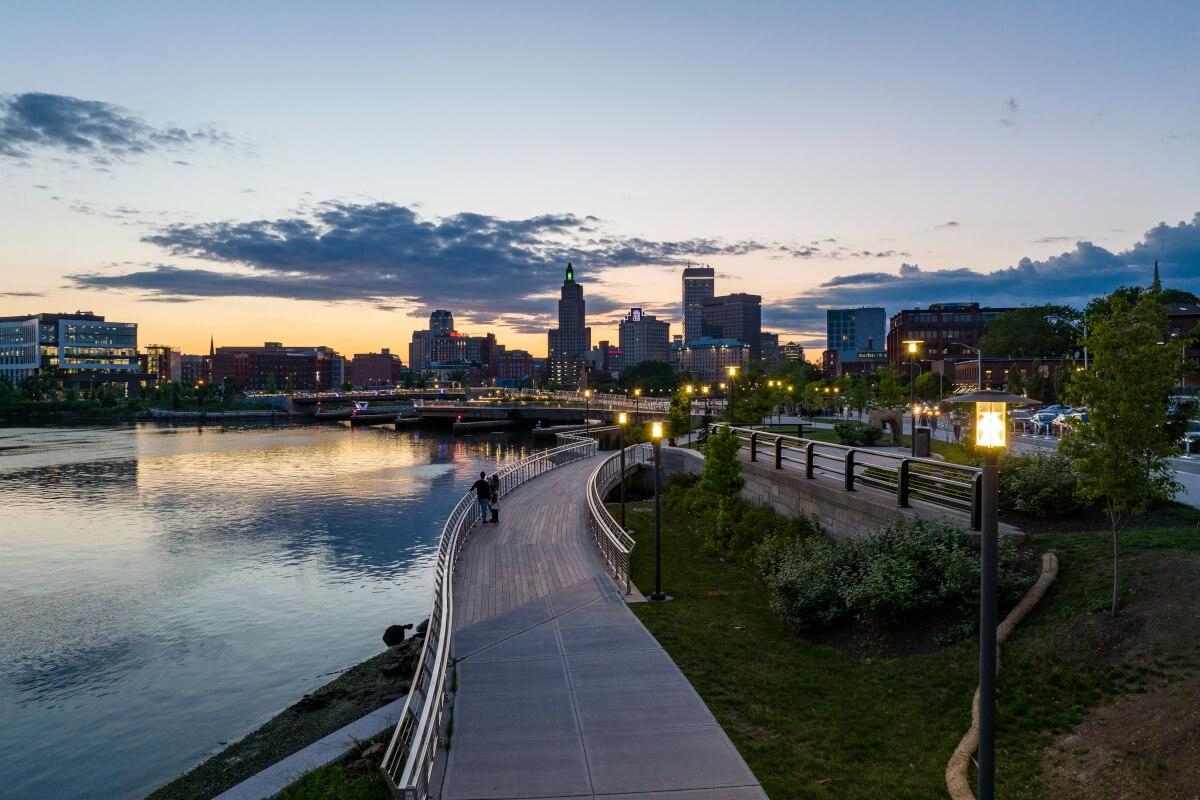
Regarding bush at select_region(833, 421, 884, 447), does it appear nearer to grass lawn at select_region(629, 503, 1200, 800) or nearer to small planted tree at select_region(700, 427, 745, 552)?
small planted tree at select_region(700, 427, 745, 552)

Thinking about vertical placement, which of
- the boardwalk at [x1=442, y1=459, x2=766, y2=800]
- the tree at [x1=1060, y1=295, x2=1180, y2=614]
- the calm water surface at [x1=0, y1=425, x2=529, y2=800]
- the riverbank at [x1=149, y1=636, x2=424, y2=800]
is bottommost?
the calm water surface at [x1=0, y1=425, x2=529, y2=800]

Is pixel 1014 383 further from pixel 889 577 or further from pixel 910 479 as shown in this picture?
pixel 889 577

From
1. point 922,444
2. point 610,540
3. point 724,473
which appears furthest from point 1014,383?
point 610,540

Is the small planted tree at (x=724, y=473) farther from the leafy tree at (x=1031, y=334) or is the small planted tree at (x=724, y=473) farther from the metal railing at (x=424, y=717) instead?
the leafy tree at (x=1031, y=334)

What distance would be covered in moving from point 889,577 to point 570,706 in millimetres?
6991

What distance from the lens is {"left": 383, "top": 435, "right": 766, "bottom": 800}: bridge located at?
930cm

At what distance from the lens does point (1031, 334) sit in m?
123

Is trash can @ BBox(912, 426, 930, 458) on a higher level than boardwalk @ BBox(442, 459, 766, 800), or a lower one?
higher

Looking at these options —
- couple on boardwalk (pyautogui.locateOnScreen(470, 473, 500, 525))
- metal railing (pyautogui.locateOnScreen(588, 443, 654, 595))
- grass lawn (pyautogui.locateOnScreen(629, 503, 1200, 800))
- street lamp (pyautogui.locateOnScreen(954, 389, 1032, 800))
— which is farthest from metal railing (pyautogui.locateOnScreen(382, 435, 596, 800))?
couple on boardwalk (pyautogui.locateOnScreen(470, 473, 500, 525))

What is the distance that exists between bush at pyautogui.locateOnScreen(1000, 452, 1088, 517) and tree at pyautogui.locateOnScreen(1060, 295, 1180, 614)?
143 inches

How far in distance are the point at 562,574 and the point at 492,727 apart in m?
9.13

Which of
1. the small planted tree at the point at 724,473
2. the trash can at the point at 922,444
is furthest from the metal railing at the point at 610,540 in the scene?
the trash can at the point at 922,444

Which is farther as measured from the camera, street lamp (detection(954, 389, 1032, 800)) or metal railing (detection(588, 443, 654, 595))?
metal railing (detection(588, 443, 654, 595))

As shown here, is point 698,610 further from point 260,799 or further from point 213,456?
point 213,456
